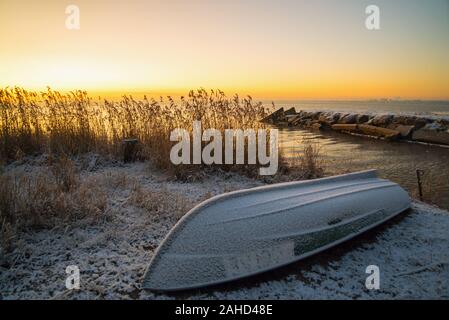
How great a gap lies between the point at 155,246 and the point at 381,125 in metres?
13.8

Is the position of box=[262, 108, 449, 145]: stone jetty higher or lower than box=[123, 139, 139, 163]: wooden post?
higher

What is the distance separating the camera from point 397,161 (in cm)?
789

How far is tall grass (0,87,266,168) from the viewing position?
629 cm

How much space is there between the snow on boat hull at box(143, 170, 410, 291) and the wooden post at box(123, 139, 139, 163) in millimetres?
3952

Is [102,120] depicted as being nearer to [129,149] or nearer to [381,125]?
[129,149]

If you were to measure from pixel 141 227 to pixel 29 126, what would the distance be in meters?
4.86

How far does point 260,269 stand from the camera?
2.52 metres

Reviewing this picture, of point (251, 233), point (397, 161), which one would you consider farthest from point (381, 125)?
point (251, 233)

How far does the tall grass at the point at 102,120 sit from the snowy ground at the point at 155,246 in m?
2.59

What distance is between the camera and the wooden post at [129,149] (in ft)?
20.6

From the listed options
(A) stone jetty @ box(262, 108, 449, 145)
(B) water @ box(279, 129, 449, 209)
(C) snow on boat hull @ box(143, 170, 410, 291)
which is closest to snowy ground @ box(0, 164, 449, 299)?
(C) snow on boat hull @ box(143, 170, 410, 291)

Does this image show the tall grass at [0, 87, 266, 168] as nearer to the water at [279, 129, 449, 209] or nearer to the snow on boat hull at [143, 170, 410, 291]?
the water at [279, 129, 449, 209]
